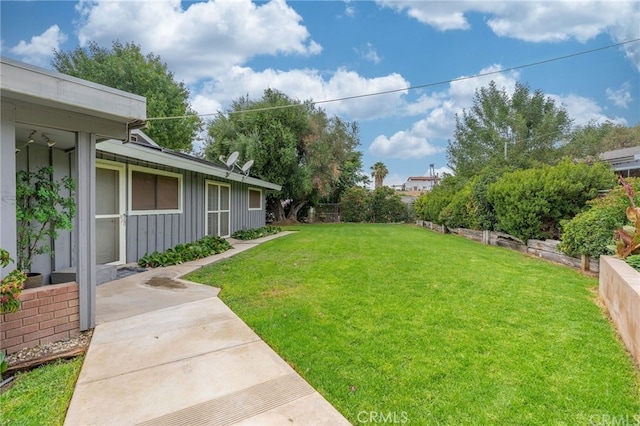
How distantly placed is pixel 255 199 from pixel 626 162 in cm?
1526

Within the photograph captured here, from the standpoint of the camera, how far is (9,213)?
2.51 metres

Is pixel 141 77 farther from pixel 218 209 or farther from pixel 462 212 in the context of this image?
pixel 462 212

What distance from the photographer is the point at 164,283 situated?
4844 millimetres

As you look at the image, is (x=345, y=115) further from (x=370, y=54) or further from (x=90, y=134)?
(x=90, y=134)

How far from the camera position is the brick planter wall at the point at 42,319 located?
8.46 ft

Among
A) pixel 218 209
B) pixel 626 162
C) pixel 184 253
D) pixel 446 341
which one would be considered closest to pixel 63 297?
pixel 446 341

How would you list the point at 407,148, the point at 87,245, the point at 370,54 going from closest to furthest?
the point at 87,245 < the point at 370,54 < the point at 407,148

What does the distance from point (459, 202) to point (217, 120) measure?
46.1 ft

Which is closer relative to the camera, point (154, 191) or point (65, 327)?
point (65, 327)

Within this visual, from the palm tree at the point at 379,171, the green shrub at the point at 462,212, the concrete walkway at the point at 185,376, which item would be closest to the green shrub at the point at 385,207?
the green shrub at the point at 462,212

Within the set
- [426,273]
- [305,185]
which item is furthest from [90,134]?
[305,185]

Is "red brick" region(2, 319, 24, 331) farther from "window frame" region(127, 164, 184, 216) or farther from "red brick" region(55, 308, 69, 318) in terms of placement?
"window frame" region(127, 164, 184, 216)

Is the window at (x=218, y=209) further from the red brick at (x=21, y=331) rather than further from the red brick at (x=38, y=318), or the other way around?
the red brick at (x=21, y=331)

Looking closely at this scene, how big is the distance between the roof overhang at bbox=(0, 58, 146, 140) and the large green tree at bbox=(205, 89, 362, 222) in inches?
562
